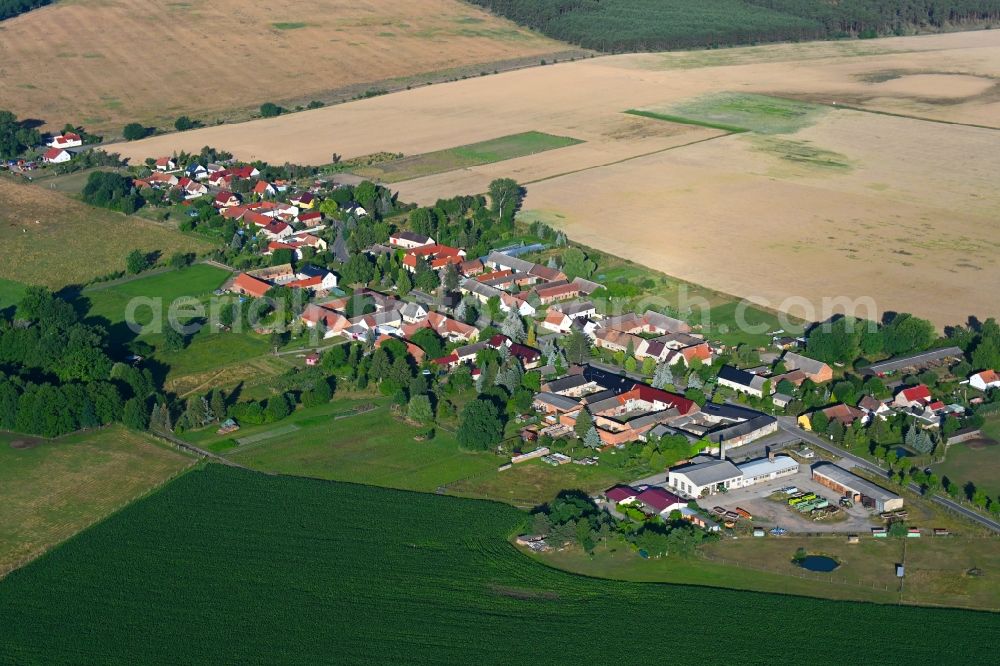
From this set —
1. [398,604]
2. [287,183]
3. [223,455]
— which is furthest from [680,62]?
[398,604]

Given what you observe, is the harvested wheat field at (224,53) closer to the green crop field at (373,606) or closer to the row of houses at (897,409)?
the green crop field at (373,606)

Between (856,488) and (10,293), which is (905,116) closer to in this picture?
(856,488)

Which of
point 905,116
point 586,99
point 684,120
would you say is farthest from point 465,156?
point 905,116

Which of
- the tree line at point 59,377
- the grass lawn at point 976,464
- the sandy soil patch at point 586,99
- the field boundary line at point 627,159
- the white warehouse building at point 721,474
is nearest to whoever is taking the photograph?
the white warehouse building at point 721,474

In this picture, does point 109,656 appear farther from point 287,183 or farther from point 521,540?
point 287,183

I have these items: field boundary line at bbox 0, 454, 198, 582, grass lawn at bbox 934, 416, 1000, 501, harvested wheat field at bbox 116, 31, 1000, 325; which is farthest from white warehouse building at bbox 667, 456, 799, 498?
field boundary line at bbox 0, 454, 198, 582

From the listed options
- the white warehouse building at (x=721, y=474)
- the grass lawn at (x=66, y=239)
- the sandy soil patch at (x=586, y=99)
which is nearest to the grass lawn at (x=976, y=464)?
the white warehouse building at (x=721, y=474)
